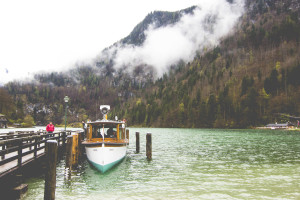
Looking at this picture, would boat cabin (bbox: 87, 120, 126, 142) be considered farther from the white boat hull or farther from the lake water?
the lake water

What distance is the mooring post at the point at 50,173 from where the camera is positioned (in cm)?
1116

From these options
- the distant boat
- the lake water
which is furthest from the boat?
the distant boat

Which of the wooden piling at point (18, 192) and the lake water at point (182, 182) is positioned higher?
the wooden piling at point (18, 192)

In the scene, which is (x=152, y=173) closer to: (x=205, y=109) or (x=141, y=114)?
(x=205, y=109)

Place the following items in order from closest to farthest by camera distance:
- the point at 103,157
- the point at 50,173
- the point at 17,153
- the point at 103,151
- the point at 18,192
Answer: the point at 50,173 → the point at 18,192 → the point at 17,153 → the point at 103,157 → the point at 103,151

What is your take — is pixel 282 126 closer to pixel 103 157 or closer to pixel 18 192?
pixel 103 157

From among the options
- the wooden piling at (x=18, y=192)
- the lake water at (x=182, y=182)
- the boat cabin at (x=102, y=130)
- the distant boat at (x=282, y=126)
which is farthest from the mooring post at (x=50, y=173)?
the distant boat at (x=282, y=126)

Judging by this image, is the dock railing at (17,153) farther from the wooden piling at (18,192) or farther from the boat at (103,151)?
the boat at (103,151)

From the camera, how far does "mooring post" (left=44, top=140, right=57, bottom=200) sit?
36.6 ft

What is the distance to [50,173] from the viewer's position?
37.4 ft

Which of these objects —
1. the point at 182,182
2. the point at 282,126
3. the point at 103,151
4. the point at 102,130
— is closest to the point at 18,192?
the point at 103,151

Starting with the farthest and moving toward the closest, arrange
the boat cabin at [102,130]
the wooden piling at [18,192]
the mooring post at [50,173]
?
the boat cabin at [102,130] < the wooden piling at [18,192] < the mooring post at [50,173]

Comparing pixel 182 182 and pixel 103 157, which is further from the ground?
pixel 103 157

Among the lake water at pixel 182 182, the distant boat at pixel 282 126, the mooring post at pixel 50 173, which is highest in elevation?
the mooring post at pixel 50 173
